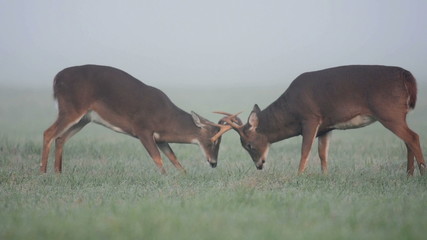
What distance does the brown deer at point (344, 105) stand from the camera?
33.1ft

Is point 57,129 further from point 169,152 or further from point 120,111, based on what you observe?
point 169,152

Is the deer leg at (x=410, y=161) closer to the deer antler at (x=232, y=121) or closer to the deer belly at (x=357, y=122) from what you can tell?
the deer belly at (x=357, y=122)

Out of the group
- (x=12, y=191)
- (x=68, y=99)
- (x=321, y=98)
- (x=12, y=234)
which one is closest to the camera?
(x=12, y=234)

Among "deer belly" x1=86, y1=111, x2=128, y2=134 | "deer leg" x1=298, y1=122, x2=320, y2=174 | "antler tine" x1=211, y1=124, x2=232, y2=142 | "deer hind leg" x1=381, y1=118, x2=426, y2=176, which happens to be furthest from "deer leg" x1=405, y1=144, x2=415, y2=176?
"deer belly" x1=86, y1=111, x2=128, y2=134

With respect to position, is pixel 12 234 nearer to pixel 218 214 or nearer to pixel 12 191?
pixel 218 214

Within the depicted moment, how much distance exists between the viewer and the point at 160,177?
10133 mm

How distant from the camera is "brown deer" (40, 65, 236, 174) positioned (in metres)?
11.3

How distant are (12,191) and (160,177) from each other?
7.41 feet

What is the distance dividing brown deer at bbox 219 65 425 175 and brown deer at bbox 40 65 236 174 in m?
1.22

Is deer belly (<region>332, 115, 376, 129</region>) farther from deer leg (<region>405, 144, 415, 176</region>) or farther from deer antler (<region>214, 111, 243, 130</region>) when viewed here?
deer antler (<region>214, 111, 243, 130</region>)

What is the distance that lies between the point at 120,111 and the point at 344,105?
3.74 meters

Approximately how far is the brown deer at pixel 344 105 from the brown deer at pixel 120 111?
1217 millimetres

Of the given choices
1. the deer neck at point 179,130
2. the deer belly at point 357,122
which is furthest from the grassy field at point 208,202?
the deer belly at point 357,122

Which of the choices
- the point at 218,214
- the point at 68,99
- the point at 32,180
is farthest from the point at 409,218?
the point at 68,99
